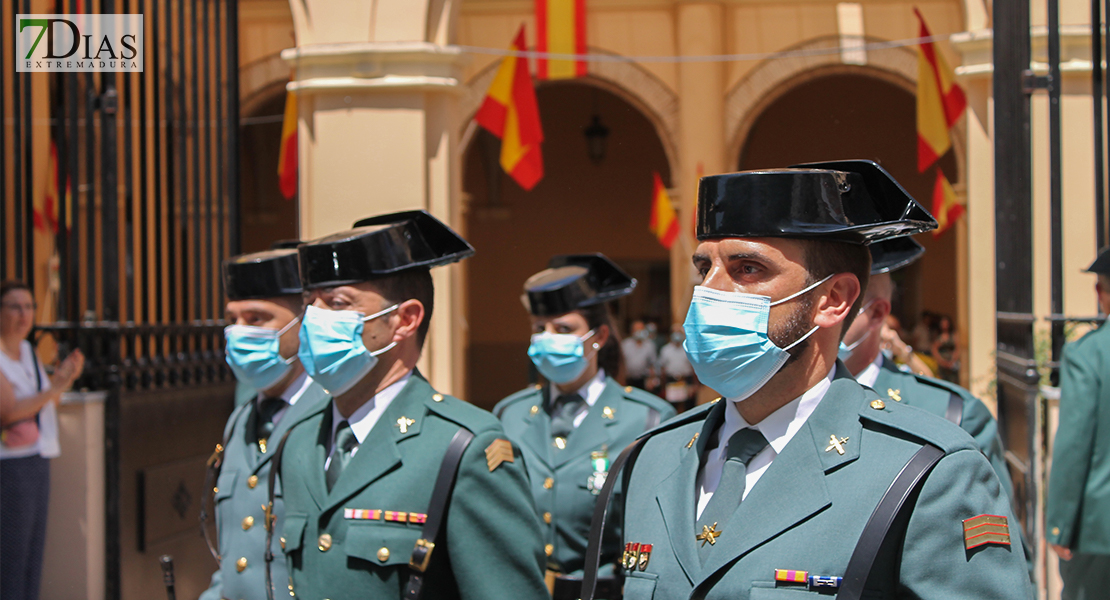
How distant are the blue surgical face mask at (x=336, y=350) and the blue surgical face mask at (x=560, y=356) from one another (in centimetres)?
181

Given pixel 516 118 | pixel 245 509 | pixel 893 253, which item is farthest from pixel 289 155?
pixel 893 253

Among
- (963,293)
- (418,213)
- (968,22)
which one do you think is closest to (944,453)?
(418,213)

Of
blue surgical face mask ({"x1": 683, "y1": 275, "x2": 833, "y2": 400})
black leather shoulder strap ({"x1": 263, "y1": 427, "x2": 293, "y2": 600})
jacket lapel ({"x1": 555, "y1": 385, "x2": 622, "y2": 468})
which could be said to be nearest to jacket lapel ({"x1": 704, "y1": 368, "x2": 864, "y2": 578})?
blue surgical face mask ({"x1": 683, "y1": 275, "x2": 833, "y2": 400})

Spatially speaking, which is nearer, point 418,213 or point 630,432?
point 418,213

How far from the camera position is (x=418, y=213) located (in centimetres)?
291

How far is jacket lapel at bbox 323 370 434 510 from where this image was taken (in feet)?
8.30

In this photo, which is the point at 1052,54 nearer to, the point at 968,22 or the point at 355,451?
the point at 968,22

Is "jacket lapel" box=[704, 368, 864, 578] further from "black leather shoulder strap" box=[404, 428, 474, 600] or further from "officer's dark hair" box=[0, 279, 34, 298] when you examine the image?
"officer's dark hair" box=[0, 279, 34, 298]

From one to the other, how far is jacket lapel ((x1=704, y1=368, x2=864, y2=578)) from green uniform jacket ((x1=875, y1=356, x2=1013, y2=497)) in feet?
5.37

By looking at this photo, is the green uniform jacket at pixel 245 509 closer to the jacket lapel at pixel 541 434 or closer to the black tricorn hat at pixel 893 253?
the jacket lapel at pixel 541 434

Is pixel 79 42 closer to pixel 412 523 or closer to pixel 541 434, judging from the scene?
pixel 541 434

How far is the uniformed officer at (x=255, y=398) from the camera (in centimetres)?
312

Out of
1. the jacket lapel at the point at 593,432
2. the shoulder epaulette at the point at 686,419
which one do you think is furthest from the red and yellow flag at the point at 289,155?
the shoulder epaulette at the point at 686,419

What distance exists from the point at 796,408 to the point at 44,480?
4486mm
